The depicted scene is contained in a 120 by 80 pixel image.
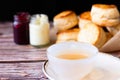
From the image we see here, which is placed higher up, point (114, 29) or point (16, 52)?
point (114, 29)

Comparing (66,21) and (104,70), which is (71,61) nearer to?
(104,70)

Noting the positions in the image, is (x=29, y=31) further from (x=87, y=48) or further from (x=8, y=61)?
(x=87, y=48)

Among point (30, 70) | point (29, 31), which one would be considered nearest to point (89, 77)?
point (30, 70)

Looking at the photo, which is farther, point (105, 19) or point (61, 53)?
point (105, 19)

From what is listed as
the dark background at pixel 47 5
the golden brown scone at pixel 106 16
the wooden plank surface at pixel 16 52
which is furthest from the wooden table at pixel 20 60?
the dark background at pixel 47 5

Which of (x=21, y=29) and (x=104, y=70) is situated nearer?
(x=104, y=70)

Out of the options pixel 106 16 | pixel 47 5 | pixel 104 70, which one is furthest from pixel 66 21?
pixel 47 5

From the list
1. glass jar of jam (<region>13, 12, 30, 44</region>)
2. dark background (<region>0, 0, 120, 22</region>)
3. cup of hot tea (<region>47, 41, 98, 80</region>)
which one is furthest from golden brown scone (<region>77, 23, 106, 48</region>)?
dark background (<region>0, 0, 120, 22</region>)

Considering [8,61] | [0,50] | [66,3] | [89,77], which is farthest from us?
[66,3]
